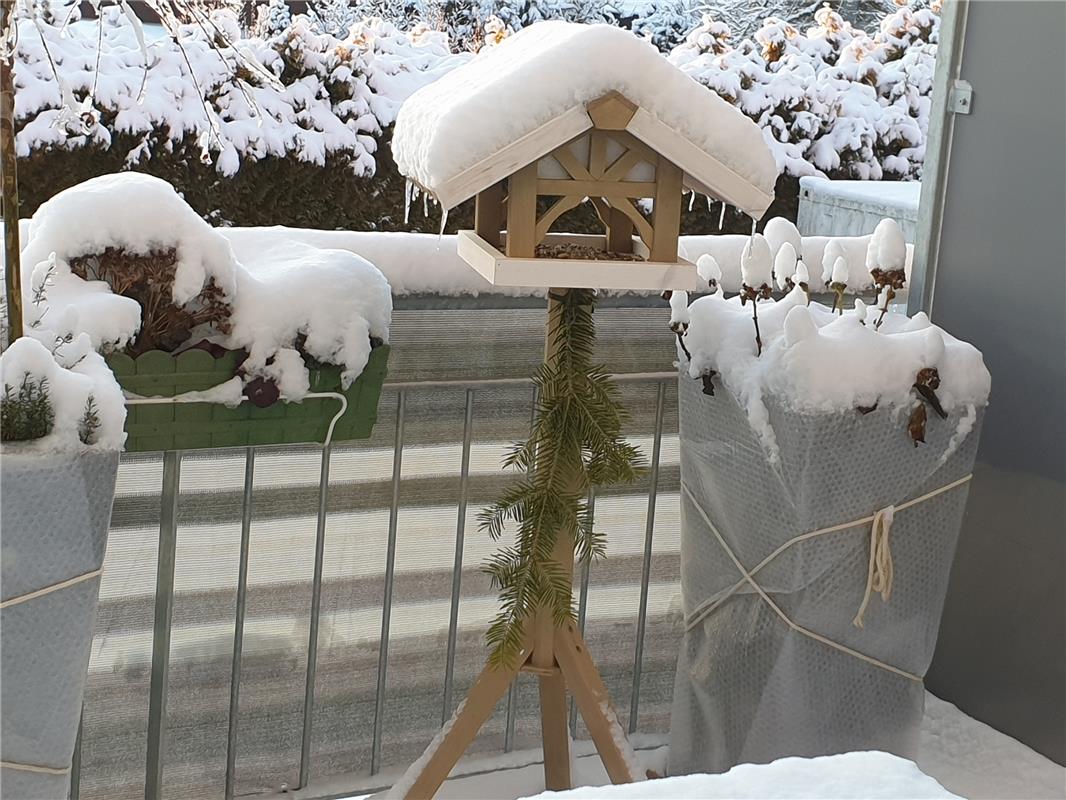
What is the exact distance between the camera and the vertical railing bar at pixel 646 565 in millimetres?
2236

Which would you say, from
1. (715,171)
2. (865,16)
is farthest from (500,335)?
(865,16)

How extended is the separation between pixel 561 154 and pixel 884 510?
0.75 m

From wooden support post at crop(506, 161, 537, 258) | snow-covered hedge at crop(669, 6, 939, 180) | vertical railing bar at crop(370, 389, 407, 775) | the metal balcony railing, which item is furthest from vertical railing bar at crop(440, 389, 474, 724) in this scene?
snow-covered hedge at crop(669, 6, 939, 180)

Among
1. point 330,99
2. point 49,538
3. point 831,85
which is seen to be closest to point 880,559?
point 49,538

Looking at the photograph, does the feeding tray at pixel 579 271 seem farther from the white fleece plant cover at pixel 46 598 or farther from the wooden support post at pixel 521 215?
the white fleece plant cover at pixel 46 598

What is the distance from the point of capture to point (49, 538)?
4.56 ft

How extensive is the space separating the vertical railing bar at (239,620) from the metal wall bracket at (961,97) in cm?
143

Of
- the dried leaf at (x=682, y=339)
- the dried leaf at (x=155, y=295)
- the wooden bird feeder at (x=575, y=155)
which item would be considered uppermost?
the wooden bird feeder at (x=575, y=155)

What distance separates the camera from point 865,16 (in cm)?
425

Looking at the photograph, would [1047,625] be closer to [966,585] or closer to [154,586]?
[966,585]

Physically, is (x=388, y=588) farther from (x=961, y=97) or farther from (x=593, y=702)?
(x=961, y=97)

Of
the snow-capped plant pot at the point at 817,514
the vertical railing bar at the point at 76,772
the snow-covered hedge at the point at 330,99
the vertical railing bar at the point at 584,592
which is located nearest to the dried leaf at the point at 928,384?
the snow-capped plant pot at the point at 817,514

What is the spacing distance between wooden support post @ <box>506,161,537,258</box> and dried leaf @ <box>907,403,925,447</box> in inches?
25.5

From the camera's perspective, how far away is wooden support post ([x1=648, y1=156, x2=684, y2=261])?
1581 millimetres
